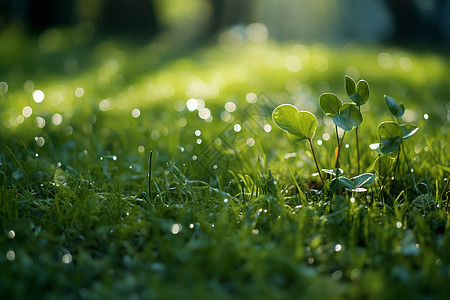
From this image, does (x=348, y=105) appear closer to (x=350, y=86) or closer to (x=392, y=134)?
(x=350, y=86)

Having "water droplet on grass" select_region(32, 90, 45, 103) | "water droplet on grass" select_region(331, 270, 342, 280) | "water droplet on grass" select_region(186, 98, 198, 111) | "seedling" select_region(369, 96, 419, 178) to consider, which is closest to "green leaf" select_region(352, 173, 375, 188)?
"seedling" select_region(369, 96, 419, 178)

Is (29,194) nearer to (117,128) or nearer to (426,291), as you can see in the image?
(117,128)

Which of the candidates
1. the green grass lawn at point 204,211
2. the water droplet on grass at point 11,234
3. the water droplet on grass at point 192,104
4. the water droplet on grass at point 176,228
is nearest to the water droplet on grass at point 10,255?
the green grass lawn at point 204,211

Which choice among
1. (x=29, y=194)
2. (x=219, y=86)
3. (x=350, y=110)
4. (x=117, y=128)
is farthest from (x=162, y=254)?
(x=219, y=86)

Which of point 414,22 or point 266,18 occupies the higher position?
point 414,22

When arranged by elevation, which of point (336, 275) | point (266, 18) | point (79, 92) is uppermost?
point (336, 275)

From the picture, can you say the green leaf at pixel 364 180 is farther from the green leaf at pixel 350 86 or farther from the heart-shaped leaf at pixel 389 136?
the green leaf at pixel 350 86

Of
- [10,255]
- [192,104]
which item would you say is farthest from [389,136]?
[192,104]
